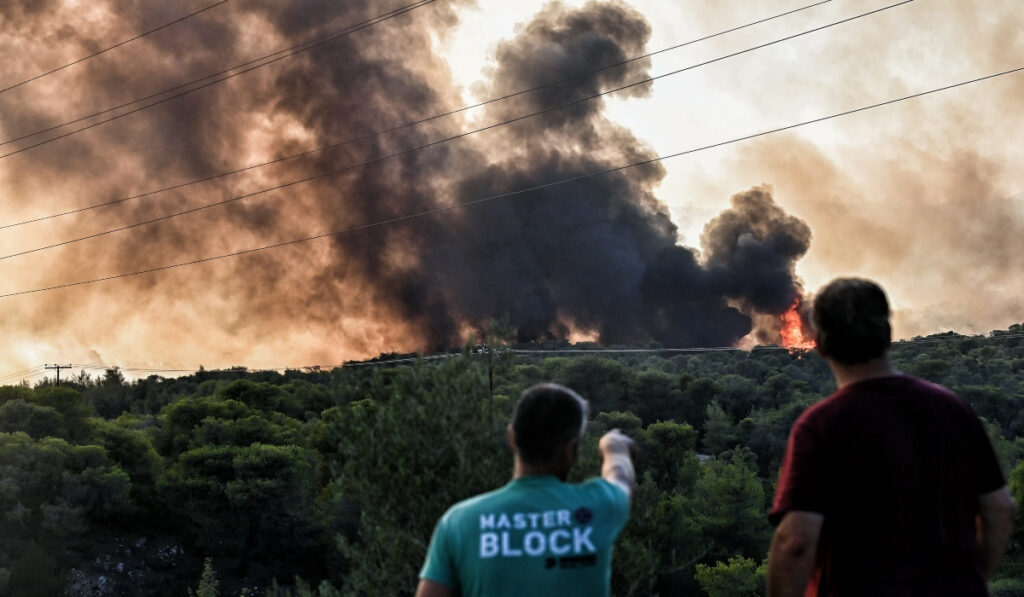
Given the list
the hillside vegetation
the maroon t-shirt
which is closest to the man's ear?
the maroon t-shirt

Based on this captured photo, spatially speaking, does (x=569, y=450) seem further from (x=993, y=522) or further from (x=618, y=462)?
(x=993, y=522)

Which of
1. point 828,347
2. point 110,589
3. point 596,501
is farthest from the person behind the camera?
point 110,589

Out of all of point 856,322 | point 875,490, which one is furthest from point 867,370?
point 875,490

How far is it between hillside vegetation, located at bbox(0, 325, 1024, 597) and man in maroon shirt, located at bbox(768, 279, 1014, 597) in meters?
10.6

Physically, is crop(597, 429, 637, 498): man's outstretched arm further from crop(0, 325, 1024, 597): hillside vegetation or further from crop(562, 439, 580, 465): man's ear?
crop(0, 325, 1024, 597): hillside vegetation

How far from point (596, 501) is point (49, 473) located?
55.9 m

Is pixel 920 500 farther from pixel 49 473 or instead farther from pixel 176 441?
pixel 176 441

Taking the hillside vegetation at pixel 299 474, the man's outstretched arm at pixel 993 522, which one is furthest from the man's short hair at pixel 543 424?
the hillside vegetation at pixel 299 474

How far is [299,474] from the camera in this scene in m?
54.9

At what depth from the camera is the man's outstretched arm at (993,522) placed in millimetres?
A: 3594

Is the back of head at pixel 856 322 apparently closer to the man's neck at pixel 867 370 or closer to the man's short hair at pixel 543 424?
the man's neck at pixel 867 370

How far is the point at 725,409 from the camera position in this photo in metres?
77.4

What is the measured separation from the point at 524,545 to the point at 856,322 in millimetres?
1525

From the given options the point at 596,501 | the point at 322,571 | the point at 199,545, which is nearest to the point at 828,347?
the point at 596,501
